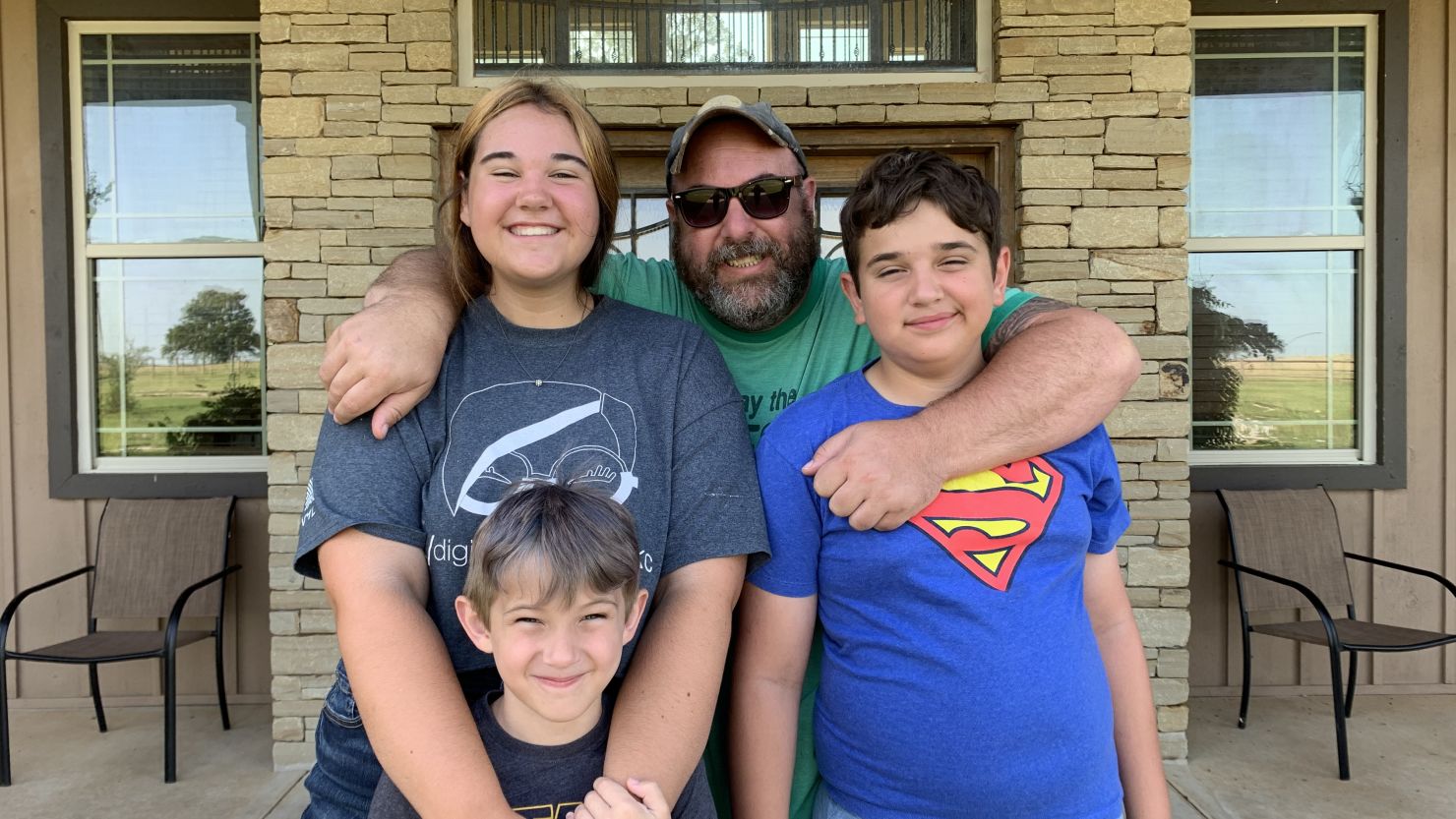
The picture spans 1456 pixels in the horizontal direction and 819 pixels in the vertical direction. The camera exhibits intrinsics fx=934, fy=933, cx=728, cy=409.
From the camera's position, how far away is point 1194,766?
3.52 meters

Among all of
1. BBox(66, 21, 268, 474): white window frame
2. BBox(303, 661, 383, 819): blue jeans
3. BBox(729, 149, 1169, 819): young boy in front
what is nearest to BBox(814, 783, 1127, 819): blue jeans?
BBox(729, 149, 1169, 819): young boy in front

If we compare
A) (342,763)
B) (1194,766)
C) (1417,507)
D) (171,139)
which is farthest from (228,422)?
(1417,507)

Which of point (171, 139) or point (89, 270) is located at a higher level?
point (171, 139)

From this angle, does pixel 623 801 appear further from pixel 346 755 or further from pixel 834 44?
pixel 834 44

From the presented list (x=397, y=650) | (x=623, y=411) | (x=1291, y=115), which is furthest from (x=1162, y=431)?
(x=397, y=650)

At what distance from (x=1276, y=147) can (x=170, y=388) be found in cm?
511

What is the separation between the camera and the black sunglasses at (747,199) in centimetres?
157

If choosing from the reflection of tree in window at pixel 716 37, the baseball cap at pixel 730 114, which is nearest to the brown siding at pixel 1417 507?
the reflection of tree in window at pixel 716 37

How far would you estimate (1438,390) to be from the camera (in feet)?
13.7

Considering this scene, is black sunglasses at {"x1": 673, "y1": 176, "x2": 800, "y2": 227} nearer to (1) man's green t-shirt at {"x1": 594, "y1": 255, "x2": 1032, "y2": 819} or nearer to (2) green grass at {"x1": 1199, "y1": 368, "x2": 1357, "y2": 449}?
(1) man's green t-shirt at {"x1": 594, "y1": 255, "x2": 1032, "y2": 819}

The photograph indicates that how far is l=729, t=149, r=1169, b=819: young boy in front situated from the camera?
1.27 metres

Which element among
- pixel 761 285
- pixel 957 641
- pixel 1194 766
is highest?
pixel 761 285

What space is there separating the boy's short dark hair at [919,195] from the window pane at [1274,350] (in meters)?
3.30

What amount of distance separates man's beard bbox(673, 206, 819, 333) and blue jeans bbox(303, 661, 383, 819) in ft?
2.64
